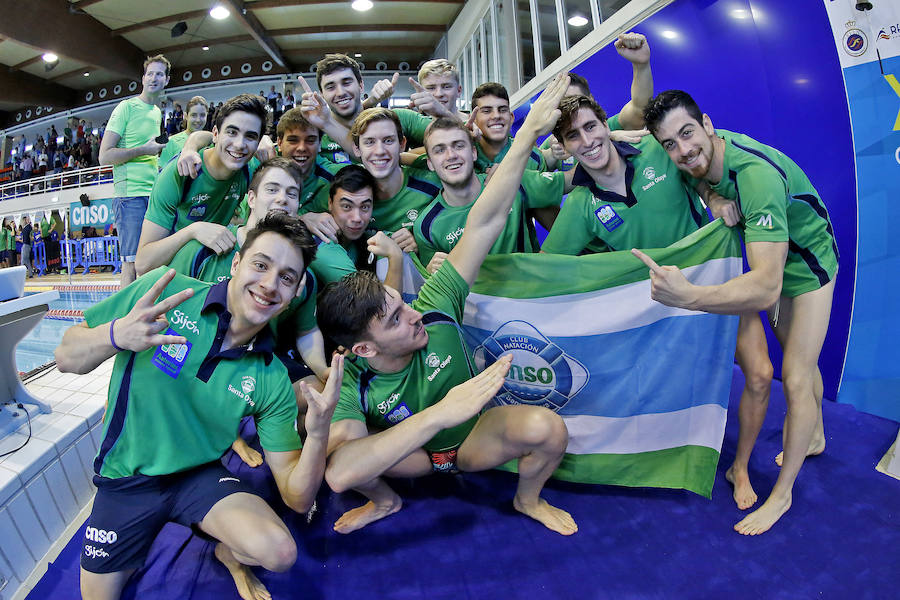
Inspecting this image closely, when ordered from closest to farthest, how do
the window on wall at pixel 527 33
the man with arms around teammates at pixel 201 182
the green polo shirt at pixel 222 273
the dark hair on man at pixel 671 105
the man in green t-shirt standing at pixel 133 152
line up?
the dark hair on man at pixel 671 105
the green polo shirt at pixel 222 273
the man with arms around teammates at pixel 201 182
the man in green t-shirt standing at pixel 133 152
the window on wall at pixel 527 33

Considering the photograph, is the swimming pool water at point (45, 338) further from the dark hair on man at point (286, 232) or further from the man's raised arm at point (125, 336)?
the dark hair on man at point (286, 232)

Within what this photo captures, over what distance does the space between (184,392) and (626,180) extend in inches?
89.9

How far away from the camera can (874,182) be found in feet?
9.77

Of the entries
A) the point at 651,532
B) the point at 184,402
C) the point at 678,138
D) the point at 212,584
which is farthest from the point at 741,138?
the point at 212,584

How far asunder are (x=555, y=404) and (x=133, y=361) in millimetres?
1901

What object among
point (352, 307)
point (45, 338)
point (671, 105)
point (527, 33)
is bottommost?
point (45, 338)

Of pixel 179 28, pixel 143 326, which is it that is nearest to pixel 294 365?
pixel 143 326

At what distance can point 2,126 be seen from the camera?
69.6ft

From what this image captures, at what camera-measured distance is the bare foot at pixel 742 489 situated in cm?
221

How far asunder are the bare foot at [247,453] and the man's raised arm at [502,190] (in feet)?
5.60

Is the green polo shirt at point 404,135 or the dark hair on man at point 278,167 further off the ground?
the green polo shirt at point 404,135

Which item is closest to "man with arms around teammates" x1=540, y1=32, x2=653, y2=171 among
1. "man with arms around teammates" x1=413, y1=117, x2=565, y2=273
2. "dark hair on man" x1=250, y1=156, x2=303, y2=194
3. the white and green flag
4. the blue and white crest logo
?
"man with arms around teammates" x1=413, y1=117, x2=565, y2=273

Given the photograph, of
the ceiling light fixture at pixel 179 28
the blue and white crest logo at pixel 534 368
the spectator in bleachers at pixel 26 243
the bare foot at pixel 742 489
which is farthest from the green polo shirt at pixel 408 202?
the spectator in bleachers at pixel 26 243

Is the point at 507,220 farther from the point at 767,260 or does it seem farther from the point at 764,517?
the point at 764,517
